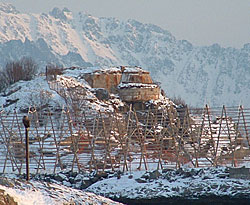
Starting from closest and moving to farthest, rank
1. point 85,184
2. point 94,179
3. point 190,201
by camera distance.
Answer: point 190,201 < point 85,184 < point 94,179

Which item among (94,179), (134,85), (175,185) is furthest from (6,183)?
(134,85)

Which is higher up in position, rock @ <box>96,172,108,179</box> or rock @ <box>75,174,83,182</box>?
rock @ <box>96,172,108,179</box>

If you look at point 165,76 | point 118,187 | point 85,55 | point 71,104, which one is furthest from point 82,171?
point 165,76

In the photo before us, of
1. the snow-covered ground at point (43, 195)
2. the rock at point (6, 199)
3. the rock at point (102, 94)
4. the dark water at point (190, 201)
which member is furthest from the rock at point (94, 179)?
the rock at point (102, 94)

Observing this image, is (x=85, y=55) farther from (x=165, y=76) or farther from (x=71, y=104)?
(x=71, y=104)

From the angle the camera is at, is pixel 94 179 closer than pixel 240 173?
No

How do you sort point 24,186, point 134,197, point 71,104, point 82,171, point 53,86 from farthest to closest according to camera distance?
point 53,86, point 71,104, point 82,171, point 134,197, point 24,186

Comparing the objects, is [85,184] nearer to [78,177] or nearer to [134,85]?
[78,177]

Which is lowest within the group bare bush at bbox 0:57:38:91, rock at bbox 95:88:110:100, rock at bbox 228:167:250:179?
rock at bbox 228:167:250:179

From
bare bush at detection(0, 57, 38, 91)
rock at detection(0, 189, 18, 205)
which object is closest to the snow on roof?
bare bush at detection(0, 57, 38, 91)

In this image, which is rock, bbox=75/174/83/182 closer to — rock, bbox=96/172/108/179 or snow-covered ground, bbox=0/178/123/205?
rock, bbox=96/172/108/179

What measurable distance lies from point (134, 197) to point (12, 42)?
161938 millimetres

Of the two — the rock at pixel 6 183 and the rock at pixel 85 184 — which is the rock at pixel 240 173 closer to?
the rock at pixel 85 184

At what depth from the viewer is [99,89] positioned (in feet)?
106
